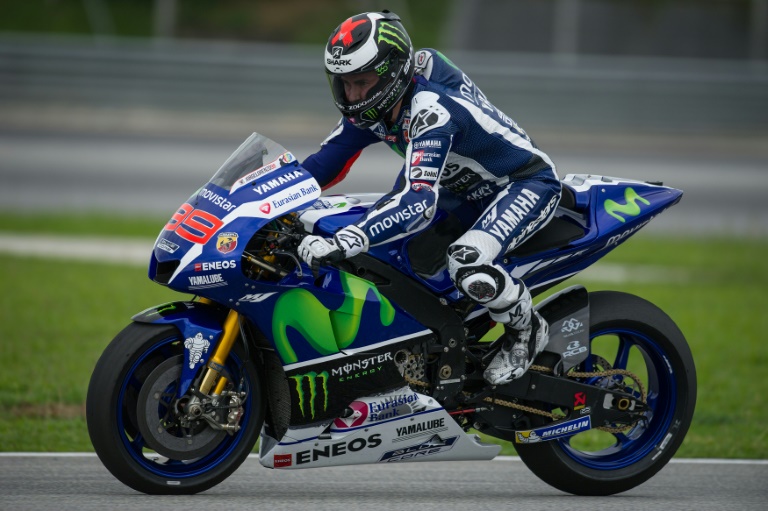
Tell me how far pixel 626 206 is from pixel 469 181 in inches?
33.3

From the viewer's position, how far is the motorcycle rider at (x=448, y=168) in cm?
505

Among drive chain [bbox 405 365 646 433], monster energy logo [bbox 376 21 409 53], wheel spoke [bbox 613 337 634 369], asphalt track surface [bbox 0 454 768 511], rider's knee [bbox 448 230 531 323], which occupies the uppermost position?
monster energy logo [bbox 376 21 409 53]

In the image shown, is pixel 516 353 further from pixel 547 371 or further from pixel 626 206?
pixel 626 206

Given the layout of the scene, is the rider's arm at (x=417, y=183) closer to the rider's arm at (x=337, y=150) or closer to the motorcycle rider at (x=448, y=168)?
the motorcycle rider at (x=448, y=168)

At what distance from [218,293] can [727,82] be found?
17427 mm

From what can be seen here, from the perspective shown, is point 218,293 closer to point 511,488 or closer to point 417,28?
point 511,488

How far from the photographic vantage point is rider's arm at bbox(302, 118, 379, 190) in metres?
5.87

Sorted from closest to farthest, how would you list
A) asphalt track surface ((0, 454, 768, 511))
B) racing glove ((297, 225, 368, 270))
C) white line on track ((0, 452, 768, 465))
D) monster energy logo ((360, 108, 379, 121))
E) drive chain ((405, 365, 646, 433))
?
racing glove ((297, 225, 368, 270)) < asphalt track surface ((0, 454, 768, 511)) < monster energy logo ((360, 108, 379, 121)) < drive chain ((405, 365, 646, 433)) < white line on track ((0, 452, 768, 465))

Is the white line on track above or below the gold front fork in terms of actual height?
below

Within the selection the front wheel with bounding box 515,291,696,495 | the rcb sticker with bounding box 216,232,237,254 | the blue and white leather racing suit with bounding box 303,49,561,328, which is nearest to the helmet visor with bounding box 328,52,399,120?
the blue and white leather racing suit with bounding box 303,49,561,328

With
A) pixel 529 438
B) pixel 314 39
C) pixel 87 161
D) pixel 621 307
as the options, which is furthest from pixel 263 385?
pixel 314 39

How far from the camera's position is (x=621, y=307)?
18.8 ft

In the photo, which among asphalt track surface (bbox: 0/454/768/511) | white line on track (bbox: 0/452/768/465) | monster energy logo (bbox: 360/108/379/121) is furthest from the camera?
white line on track (bbox: 0/452/768/465)

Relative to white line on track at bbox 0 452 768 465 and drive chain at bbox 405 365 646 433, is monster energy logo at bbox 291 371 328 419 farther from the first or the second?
white line on track at bbox 0 452 768 465
